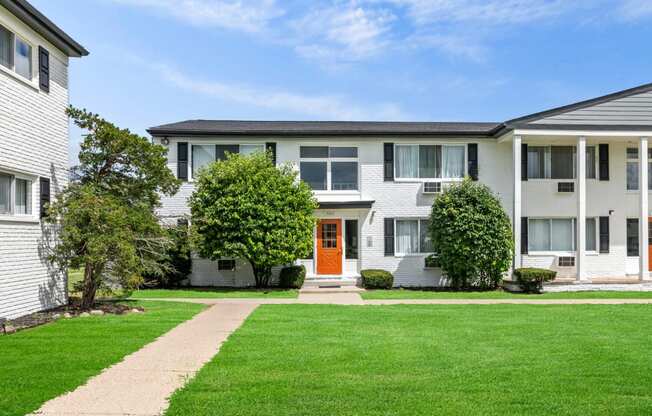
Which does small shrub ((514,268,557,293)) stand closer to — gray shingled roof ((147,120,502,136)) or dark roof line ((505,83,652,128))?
dark roof line ((505,83,652,128))

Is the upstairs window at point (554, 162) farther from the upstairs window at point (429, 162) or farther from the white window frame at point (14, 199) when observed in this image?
the white window frame at point (14, 199)

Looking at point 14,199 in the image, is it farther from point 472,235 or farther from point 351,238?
point 472,235

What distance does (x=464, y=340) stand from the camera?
9531mm

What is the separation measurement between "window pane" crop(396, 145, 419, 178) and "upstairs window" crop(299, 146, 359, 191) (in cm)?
160

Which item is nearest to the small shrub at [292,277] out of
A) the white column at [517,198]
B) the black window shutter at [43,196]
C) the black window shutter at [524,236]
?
the white column at [517,198]

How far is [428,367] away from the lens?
750 centimetres

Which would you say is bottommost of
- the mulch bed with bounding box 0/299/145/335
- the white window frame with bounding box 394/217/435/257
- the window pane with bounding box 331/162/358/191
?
the mulch bed with bounding box 0/299/145/335

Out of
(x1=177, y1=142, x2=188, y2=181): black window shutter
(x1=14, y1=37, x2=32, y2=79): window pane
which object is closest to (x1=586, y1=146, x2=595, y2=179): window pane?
(x1=177, y1=142, x2=188, y2=181): black window shutter

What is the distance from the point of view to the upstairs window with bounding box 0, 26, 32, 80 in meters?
11.4

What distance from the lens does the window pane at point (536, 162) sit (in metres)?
20.6

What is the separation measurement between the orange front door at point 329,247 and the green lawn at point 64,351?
24.5 feet

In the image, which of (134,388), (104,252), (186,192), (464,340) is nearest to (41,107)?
(104,252)

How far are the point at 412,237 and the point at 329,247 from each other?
10.1 ft

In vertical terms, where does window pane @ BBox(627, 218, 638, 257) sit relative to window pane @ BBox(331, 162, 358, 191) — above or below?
below
